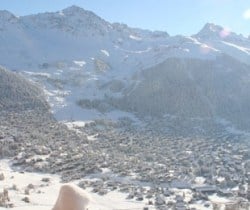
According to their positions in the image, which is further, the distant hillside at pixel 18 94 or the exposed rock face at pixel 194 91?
the exposed rock face at pixel 194 91

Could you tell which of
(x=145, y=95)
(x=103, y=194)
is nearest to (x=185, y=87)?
(x=145, y=95)

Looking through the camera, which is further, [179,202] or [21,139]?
[21,139]

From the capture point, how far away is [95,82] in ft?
620

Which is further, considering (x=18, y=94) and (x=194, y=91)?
(x=194, y=91)

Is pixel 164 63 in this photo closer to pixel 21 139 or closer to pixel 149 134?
pixel 149 134

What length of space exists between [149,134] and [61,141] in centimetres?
2670

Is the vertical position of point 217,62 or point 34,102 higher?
point 217,62

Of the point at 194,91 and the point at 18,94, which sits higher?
the point at 194,91

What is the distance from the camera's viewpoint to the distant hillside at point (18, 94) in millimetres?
149875

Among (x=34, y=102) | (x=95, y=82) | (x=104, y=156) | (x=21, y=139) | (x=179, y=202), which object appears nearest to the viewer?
(x=179, y=202)

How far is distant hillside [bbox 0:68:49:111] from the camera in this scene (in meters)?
150

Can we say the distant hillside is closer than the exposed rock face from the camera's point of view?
Yes

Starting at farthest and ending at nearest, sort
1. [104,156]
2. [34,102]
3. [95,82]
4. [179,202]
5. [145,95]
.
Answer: [95,82], [145,95], [34,102], [104,156], [179,202]

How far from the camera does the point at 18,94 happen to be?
518ft
